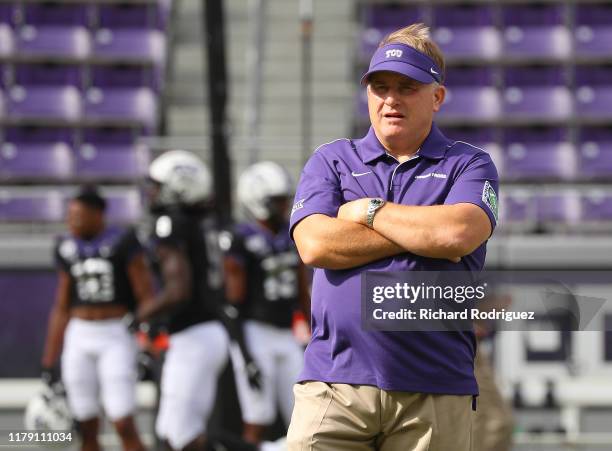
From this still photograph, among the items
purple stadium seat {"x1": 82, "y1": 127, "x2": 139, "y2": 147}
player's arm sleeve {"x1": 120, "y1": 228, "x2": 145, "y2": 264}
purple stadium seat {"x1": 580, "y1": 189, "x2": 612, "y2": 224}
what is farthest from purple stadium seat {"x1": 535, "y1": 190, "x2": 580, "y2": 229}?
purple stadium seat {"x1": 82, "y1": 127, "x2": 139, "y2": 147}

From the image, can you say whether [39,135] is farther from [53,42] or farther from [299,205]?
[299,205]

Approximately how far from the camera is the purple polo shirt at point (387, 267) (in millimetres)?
2900

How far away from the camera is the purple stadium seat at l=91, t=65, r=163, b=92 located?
52.7 ft

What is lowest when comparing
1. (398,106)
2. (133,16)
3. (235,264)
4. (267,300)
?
(267,300)

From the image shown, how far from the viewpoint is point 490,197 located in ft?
10.1

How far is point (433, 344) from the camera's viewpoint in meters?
2.91

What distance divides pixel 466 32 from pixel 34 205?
22.5 feet

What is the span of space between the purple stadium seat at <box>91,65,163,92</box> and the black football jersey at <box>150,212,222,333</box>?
8.99m

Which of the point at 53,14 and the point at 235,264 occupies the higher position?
the point at 53,14

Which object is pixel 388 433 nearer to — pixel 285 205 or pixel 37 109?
pixel 285 205

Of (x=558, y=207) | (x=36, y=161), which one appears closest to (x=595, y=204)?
(x=558, y=207)

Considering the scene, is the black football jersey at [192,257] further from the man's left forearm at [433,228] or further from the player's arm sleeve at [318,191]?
the man's left forearm at [433,228]

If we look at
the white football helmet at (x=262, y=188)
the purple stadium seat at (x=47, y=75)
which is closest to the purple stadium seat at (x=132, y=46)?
the purple stadium seat at (x=47, y=75)

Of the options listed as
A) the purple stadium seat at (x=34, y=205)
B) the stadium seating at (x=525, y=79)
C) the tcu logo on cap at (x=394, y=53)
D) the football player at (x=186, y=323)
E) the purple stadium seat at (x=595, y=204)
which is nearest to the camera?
the tcu logo on cap at (x=394, y=53)
